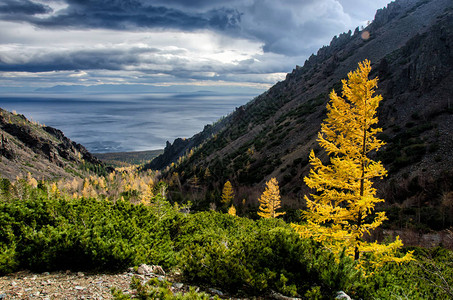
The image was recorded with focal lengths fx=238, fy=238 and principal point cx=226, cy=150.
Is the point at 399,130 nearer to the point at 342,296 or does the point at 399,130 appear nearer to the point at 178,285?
the point at 342,296

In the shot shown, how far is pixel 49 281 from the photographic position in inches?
229

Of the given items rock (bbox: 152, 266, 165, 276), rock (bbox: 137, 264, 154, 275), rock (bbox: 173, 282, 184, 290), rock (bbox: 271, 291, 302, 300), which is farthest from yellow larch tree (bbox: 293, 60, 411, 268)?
rock (bbox: 137, 264, 154, 275)

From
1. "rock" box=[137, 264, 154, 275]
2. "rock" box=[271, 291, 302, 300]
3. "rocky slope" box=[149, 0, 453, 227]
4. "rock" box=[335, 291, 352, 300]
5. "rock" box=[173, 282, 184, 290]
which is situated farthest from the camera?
"rocky slope" box=[149, 0, 453, 227]

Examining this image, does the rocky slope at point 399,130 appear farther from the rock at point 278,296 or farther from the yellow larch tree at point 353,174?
the rock at point 278,296

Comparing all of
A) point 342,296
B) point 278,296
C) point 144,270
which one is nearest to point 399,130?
point 342,296

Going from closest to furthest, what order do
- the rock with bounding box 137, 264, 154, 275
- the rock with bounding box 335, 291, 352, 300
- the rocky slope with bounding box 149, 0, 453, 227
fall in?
1. the rock with bounding box 335, 291, 352, 300
2. the rock with bounding box 137, 264, 154, 275
3. the rocky slope with bounding box 149, 0, 453, 227

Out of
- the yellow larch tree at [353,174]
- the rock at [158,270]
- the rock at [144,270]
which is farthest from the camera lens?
the yellow larch tree at [353,174]

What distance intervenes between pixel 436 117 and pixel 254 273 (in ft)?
150

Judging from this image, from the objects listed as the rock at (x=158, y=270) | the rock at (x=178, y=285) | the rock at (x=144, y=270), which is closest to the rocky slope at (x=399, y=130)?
the rock at (x=178, y=285)

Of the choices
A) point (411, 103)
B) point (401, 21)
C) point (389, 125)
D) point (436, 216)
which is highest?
point (401, 21)

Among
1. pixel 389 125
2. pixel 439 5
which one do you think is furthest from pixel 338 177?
pixel 439 5

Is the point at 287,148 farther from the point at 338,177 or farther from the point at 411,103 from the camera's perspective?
the point at 338,177

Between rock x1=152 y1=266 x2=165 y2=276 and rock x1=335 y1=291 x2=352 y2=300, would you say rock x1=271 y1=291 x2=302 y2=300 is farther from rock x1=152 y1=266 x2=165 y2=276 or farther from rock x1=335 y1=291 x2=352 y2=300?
rock x1=152 y1=266 x2=165 y2=276

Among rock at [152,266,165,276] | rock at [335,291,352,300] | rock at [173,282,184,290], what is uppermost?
rock at [335,291,352,300]
